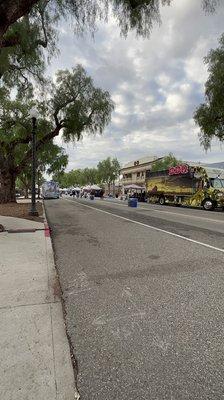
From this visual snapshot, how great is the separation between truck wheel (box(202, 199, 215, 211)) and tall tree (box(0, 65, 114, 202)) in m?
10.5

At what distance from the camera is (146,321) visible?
13.5 ft

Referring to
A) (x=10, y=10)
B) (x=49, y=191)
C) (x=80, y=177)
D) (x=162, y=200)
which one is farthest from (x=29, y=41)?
(x=80, y=177)

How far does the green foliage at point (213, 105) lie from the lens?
85.5ft

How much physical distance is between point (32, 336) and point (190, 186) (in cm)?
2962

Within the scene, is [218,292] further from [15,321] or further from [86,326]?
[15,321]

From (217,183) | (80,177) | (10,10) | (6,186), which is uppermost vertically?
(10,10)

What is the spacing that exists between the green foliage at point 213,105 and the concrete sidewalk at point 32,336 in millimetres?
23266

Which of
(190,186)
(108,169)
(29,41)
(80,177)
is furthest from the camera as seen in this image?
(80,177)

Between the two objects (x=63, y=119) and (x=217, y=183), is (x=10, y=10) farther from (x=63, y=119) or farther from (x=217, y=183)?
(x=217, y=183)

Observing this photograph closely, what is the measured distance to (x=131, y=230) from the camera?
1207 centimetres

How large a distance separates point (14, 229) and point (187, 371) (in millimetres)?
9064

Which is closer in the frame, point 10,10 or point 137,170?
point 10,10

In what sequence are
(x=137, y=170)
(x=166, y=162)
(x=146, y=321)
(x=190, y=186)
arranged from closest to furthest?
1. (x=146, y=321)
2. (x=190, y=186)
3. (x=166, y=162)
4. (x=137, y=170)

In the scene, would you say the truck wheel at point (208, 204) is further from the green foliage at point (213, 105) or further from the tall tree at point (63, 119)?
the tall tree at point (63, 119)
